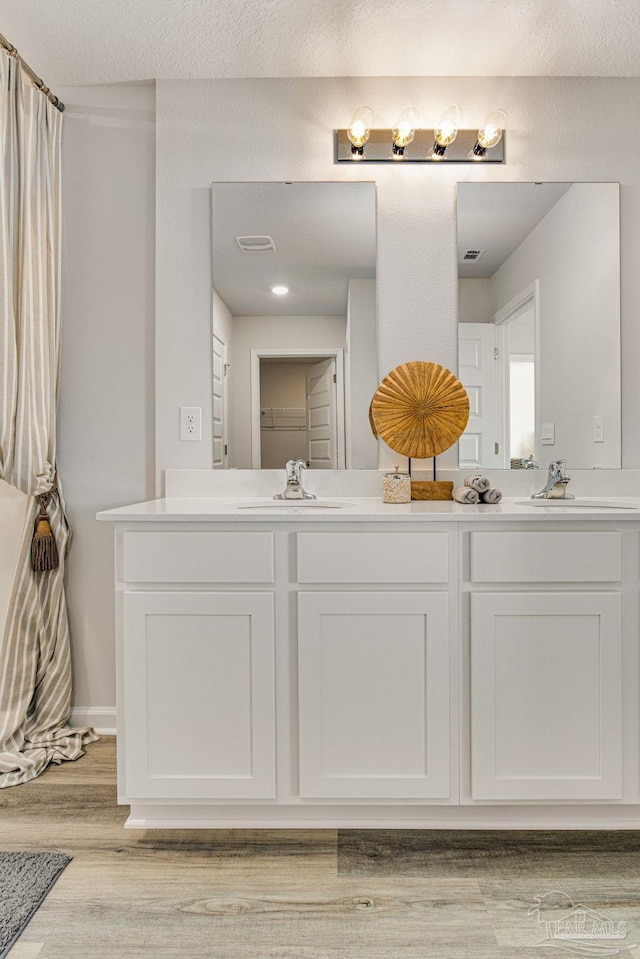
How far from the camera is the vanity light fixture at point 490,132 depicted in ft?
6.97

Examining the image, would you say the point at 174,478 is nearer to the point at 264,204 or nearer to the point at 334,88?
the point at 264,204

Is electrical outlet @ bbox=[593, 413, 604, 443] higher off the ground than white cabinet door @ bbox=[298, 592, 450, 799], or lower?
higher

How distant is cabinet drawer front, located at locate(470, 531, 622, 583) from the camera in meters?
1.59

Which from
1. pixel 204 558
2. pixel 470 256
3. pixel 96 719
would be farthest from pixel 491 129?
pixel 96 719

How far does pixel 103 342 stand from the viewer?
2303mm

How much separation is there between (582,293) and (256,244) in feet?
4.02

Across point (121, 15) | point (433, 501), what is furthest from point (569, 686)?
point (121, 15)

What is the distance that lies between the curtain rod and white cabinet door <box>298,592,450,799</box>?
2.03m

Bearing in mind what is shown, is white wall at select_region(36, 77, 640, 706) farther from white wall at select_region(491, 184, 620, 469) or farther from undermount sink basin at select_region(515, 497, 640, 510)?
undermount sink basin at select_region(515, 497, 640, 510)

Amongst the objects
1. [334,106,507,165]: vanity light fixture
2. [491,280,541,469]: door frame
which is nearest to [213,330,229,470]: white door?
[334,106,507,165]: vanity light fixture

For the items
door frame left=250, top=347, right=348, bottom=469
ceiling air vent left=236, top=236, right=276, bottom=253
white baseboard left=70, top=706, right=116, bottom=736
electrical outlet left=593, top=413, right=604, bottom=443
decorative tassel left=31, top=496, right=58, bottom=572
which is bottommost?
white baseboard left=70, top=706, right=116, bottom=736

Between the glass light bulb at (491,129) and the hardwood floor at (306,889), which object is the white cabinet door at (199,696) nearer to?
the hardwood floor at (306,889)

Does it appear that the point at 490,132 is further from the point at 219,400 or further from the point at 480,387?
the point at 219,400

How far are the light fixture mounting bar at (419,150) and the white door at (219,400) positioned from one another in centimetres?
81
